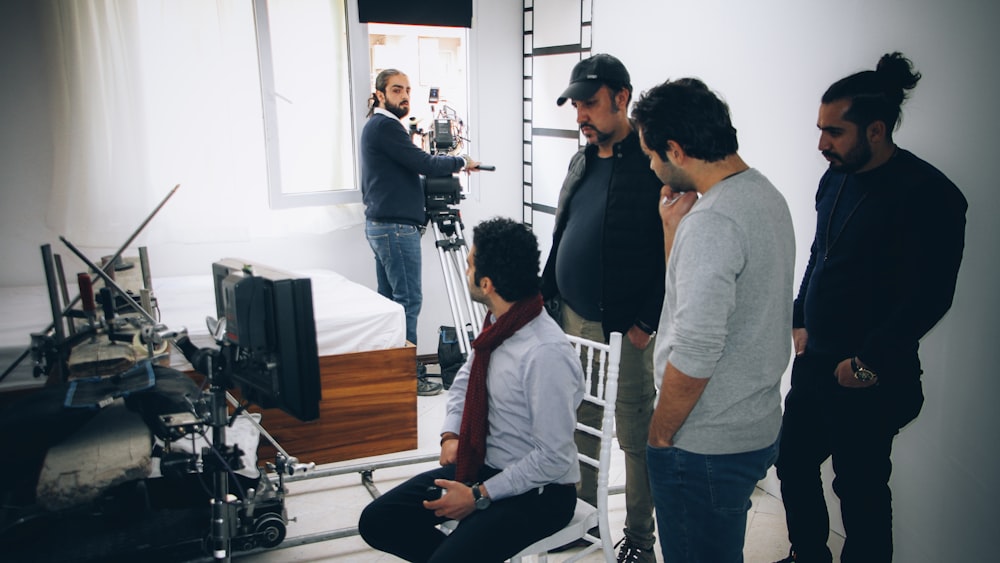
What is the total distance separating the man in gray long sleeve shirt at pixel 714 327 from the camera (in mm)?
1191

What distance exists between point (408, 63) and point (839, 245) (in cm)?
292

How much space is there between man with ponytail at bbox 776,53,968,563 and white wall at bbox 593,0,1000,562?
0.57 feet

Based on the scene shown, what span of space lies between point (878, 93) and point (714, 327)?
0.84m

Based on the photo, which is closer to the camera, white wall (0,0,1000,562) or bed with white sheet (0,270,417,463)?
white wall (0,0,1000,562)

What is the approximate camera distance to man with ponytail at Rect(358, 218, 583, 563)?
1.44 m

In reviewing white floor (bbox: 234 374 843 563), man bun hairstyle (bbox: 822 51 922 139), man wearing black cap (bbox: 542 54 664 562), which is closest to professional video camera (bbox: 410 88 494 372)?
white floor (bbox: 234 374 843 563)

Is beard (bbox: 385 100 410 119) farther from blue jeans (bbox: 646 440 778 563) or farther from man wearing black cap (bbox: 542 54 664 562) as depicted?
blue jeans (bbox: 646 440 778 563)

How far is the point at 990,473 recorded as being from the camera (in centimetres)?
171

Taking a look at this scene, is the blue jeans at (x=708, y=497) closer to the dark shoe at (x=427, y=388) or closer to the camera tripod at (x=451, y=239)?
the camera tripod at (x=451, y=239)

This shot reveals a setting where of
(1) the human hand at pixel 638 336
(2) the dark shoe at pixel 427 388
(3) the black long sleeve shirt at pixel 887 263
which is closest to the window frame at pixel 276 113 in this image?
(2) the dark shoe at pixel 427 388

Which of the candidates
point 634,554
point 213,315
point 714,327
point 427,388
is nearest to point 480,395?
point 714,327

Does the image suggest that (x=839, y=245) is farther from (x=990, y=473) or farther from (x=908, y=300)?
(x=990, y=473)

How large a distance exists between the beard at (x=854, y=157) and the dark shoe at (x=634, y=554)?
119 centimetres

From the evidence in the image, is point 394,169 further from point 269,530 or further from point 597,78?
point 269,530
